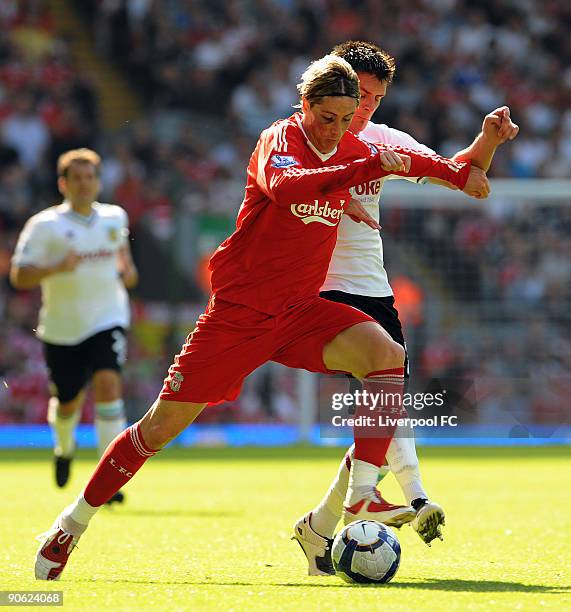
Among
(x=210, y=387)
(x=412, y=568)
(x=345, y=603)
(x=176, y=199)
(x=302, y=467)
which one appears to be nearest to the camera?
(x=345, y=603)

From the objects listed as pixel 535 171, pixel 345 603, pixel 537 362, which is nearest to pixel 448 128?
pixel 535 171

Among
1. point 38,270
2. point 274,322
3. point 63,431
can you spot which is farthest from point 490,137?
point 63,431

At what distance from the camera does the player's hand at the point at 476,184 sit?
19.1 feet

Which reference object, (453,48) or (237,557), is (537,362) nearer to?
(453,48)

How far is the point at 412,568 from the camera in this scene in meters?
6.27

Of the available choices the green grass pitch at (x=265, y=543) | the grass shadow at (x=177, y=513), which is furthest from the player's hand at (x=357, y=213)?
the grass shadow at (x=177, y=513)

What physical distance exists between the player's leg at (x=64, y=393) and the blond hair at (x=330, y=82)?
513cm

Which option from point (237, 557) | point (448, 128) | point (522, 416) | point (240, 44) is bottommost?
point (522, 416)

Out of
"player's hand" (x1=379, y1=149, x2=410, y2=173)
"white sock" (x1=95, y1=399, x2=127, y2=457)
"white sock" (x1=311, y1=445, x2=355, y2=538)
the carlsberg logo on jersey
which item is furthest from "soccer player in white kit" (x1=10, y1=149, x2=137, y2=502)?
"player's hand" (x1=379, y1=149, x2=410, y2=173)

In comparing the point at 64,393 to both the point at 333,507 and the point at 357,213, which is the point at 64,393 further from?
the point at 357,213

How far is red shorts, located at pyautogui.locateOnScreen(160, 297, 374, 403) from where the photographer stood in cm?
583

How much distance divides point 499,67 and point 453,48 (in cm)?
78

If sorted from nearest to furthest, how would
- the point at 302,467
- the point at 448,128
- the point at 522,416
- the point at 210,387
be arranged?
the point at 210,387
the point at 302,467
the point at 522,416
the point at 448,128

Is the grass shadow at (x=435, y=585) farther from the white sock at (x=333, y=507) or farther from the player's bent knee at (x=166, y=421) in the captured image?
the player's bent knee at (x=166, y=421)
